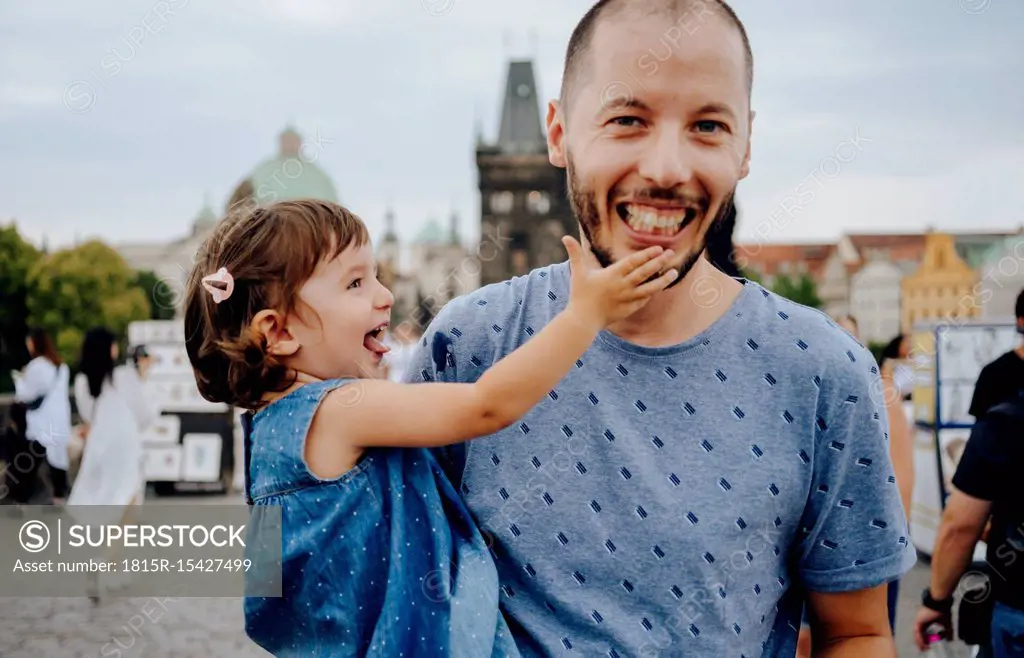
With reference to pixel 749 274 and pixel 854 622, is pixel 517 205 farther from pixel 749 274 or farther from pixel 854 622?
pixel 854 622

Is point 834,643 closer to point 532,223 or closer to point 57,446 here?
point 57,446

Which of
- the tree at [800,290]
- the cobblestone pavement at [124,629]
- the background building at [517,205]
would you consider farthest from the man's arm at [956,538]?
the background building at [517,205]

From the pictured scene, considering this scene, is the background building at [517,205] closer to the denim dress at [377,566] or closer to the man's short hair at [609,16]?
the man's short hair at [609,16]

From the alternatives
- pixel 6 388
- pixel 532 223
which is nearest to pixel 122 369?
pixel 6 388

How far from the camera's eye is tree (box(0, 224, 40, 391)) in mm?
39969

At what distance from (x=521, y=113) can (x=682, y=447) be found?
2927 inches

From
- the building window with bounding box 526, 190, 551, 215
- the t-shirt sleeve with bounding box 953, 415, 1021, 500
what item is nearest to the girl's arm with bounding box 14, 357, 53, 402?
the t-shirt sleeve with bounding box 953, 415, 1021, 500

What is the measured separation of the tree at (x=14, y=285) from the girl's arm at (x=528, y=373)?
41152 millimetres

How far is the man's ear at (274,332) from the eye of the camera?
179cm

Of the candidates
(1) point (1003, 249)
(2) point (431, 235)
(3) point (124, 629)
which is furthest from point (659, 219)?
(2) point (431, 235)

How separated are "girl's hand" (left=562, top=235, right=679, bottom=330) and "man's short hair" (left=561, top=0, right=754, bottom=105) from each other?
0.37 metres

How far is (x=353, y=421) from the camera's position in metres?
1.62

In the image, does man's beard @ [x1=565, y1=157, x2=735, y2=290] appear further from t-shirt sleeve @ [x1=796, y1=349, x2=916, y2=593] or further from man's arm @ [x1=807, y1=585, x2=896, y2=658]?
man's arm @ [x1=807, y1=585, x2=896, y2=658]

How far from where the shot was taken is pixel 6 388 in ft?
109
